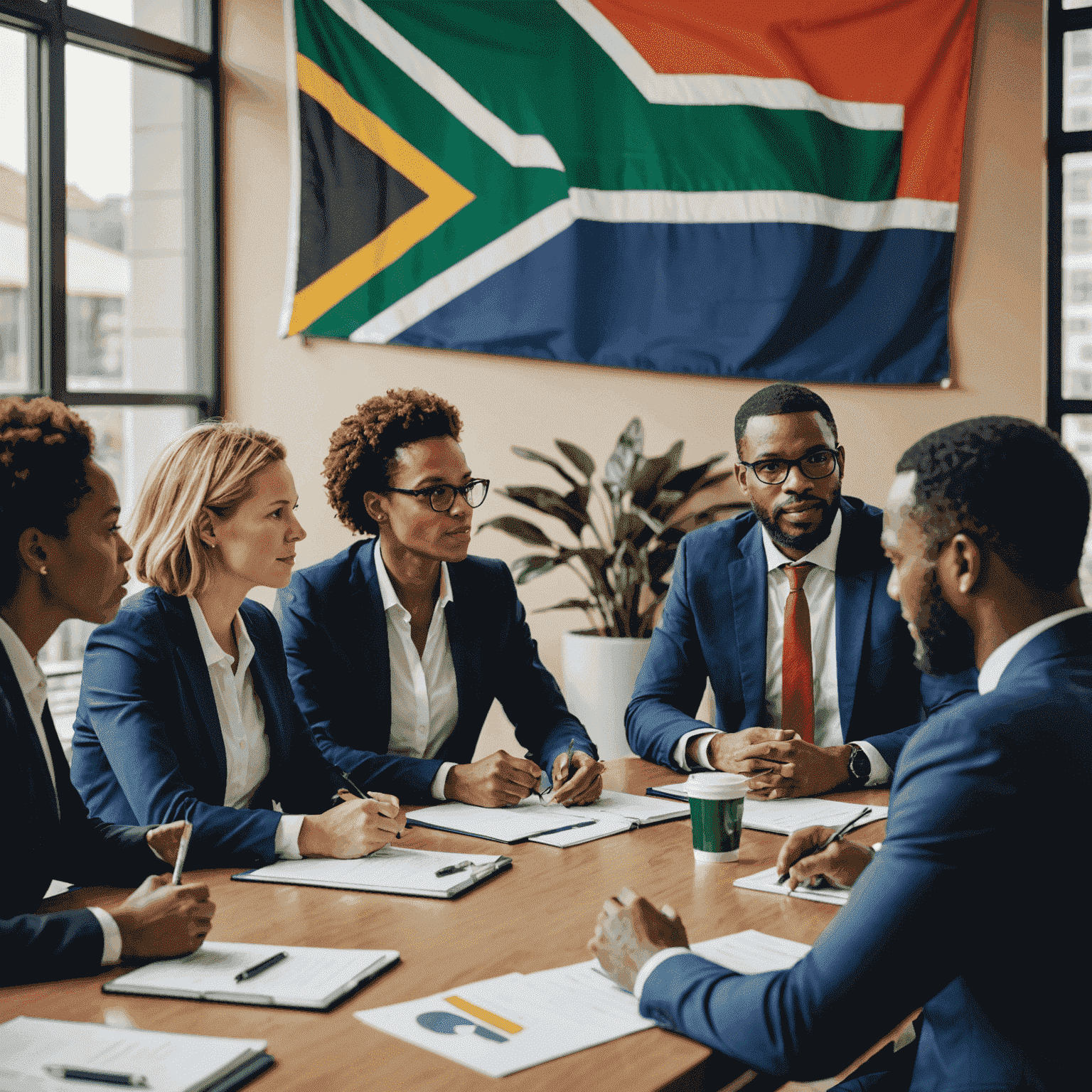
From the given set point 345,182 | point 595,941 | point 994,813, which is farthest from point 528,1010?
point 345,182

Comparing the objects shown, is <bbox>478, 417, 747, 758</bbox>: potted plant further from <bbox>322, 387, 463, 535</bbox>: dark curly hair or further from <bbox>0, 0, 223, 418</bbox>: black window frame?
<bbox>0, 0, 223, 418</bbox>: black window frame

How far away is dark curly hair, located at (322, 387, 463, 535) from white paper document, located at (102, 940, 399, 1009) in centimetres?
133

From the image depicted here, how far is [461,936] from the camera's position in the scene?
1343 mm

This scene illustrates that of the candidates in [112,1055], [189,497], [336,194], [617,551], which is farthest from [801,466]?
[336,194]

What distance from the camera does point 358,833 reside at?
1.63 meters

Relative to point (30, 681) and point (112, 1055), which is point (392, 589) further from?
point (112, 1055)

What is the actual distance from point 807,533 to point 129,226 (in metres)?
3.32

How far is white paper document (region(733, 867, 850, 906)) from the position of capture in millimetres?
1490

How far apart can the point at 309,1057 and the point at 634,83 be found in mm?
3835

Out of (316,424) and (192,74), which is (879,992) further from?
(192,74)

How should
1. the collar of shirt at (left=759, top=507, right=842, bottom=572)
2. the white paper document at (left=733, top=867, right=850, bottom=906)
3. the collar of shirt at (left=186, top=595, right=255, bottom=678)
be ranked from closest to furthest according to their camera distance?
the white paper document at (left=733, top=867, right=850, bottom=906) → the collar of shirt at (left=186, top=595, right=255, bottom=678) → the collar of shirt at (left=759, top=507, right=842, bottom=572)

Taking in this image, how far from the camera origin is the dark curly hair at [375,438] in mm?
2479

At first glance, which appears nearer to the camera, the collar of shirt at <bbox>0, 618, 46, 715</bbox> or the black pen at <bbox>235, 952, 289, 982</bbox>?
the black pen at <bbox>235, 952, 289, 982</bbox>

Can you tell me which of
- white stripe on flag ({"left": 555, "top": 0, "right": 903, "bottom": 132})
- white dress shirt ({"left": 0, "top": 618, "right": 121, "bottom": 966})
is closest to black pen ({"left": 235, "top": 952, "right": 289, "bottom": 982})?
white dress shirt ({"left": 0, "top": 618, "right": 121, "bottom": 966})
